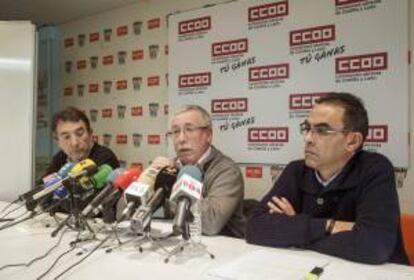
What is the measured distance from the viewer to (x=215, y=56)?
10.1 ft

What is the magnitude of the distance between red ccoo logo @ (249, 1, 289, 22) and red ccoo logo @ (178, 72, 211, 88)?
1.74 feet

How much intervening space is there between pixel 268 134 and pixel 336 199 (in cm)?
132

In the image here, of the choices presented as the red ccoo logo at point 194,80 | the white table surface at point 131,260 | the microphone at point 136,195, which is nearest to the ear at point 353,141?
the white table surface at point 131,260

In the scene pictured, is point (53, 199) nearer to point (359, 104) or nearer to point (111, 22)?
point (359, 104)

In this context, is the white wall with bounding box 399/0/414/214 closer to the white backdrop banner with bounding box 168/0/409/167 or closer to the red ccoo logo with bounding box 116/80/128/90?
the white backdrop banner with bounding box 168/0/409/167

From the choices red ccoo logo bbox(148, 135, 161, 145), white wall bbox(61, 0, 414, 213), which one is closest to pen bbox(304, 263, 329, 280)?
white wall bbox(61, 0, 414, 213)

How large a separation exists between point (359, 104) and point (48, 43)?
3.18m

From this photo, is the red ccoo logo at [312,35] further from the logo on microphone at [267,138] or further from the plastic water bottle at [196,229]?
the plastic water bottle at [196,229]

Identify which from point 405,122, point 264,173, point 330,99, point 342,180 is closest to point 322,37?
point 405,122

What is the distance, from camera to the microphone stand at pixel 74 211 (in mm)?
1486

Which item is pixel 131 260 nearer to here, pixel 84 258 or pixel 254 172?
pixel 84 258

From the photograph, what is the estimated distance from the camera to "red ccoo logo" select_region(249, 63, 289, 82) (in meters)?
2.79

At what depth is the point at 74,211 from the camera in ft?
5.12

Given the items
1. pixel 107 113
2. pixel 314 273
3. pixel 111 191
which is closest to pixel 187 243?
pixel 111 191
